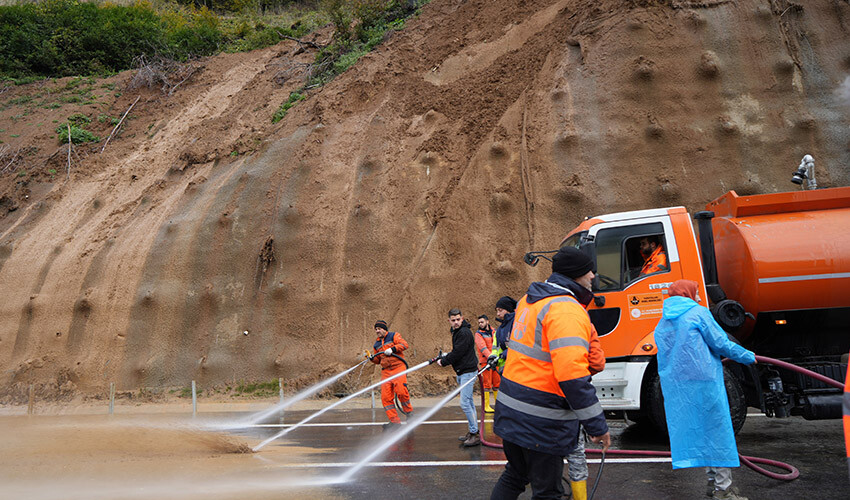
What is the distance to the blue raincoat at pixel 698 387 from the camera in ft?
17.4

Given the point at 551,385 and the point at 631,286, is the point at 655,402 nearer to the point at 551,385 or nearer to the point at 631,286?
the point at 631,286

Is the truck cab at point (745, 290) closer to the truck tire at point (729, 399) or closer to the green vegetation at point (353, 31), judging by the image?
the truck tire at point (729, 399)

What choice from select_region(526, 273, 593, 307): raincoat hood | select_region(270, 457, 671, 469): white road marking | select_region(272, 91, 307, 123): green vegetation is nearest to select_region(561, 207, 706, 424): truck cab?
select_region(270, 457, 671, 469): white road marking

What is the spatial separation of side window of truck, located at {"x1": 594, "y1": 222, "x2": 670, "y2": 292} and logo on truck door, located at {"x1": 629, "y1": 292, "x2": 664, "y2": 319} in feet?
0.82

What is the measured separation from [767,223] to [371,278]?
422 inches

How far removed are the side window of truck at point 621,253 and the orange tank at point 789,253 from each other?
1042 mm

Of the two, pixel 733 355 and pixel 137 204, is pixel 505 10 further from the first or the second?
pixel 733 355

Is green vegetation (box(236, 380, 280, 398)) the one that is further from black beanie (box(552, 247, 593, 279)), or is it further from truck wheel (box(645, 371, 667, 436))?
black beanie (box(552, 247, 593, 279))

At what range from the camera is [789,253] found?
7.48 metres

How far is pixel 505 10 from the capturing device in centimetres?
2166

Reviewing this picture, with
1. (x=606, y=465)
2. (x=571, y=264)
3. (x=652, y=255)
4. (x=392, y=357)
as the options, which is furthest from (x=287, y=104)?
(x=571, y=264)

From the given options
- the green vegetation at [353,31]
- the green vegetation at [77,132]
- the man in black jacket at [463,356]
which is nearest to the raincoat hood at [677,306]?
the man in black jacket at [463,356]

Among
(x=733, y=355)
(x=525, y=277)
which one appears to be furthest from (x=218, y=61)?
(x=733, y=355)

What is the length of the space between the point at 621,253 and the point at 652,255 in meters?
0.41
